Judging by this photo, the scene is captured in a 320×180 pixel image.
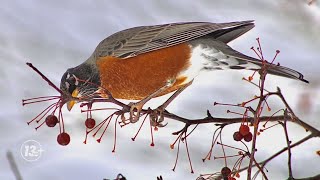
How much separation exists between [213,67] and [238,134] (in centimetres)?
49

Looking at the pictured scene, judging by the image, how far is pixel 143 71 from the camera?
5.15 ft

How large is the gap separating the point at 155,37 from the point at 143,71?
0.47 ft

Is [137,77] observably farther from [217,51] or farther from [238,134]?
[238,134]

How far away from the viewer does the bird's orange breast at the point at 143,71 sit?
1.56 m

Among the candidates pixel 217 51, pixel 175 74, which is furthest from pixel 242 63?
pixel 175 74

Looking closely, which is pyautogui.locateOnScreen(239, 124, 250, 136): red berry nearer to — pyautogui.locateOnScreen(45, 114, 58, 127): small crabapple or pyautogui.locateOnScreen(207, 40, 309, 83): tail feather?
pyautogui.locateOnScreen(207, 40, 309, 83): tail feather

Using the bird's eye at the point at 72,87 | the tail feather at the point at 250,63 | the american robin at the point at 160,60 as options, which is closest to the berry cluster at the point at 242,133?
the tail feather at the point at 250,63

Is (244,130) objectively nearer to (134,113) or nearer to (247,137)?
(247,137)

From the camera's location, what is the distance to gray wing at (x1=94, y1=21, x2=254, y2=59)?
1578mm

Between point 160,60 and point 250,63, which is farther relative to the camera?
point 160,60

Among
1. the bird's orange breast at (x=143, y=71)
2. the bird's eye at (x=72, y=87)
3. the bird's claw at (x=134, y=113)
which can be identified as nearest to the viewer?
the bird's claw at (x=134, y=113)

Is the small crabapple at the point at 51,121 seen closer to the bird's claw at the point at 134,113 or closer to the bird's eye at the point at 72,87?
the bird's claw at the point at 134,113

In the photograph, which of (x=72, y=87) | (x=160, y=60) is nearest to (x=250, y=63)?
(x=160, y=60)

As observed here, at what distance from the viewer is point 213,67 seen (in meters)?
1.60
